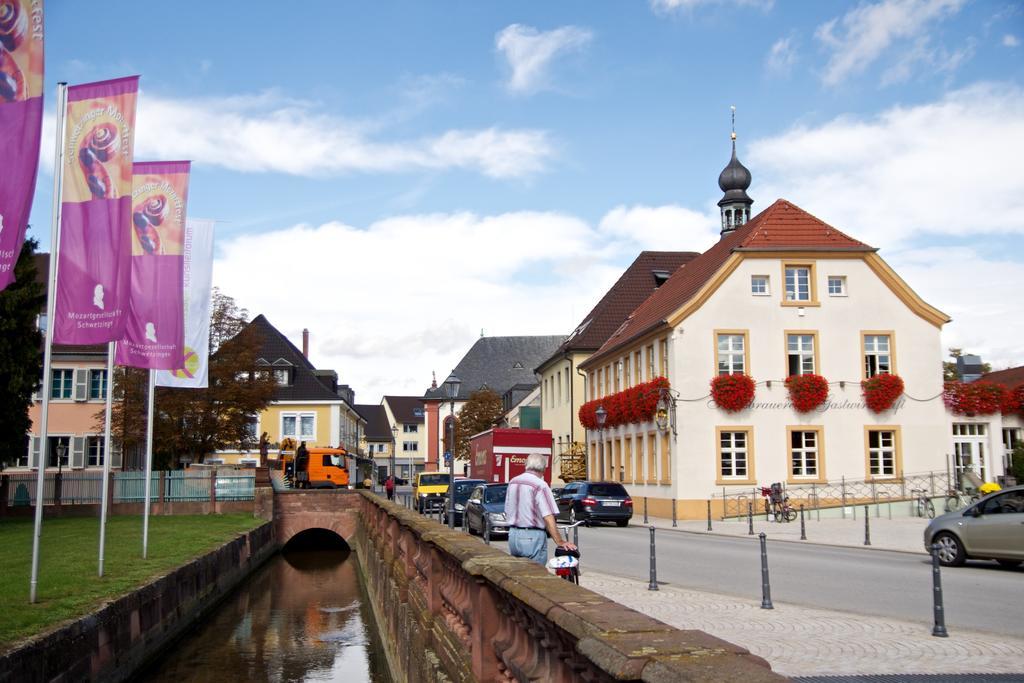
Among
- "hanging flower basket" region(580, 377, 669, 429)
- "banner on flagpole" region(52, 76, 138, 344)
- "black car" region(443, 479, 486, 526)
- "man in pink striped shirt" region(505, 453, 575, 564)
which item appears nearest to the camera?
"man in pink striped shirt" region(505, 453, 575, 564)

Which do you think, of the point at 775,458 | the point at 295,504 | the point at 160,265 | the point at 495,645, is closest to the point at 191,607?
the point at 160,265

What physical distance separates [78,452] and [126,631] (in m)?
44.9

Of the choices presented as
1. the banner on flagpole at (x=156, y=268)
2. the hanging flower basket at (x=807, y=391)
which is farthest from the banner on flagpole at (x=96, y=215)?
the hanging flower basket at (x=807, y=391)

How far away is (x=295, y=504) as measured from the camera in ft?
120

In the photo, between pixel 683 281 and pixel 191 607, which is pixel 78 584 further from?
pixel 683 281

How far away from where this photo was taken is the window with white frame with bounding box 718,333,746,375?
3716 cm

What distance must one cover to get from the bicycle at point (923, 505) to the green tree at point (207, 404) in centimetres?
2672

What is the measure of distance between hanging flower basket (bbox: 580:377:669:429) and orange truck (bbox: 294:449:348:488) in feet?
54.8

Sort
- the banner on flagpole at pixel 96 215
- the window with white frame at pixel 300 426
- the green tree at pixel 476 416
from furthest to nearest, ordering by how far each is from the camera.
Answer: the green tree at pixel 476 416 → the window with white frame at pixel 300 426 → the banner on flagpole at pixel 96 215

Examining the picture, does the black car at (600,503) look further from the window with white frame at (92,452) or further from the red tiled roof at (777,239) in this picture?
the window with white frame at (92,452)

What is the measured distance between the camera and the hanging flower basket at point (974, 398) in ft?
123

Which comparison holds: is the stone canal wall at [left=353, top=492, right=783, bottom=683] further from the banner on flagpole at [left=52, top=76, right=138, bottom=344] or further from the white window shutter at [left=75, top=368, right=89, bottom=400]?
the white window shutter at [left=75, top=368, right=89, bottom=400]

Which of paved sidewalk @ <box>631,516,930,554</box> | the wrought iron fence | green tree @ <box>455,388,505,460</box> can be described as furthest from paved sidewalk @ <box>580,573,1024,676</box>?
green tree @ <box>455,388,505,460</box>

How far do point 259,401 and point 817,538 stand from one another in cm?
2618
